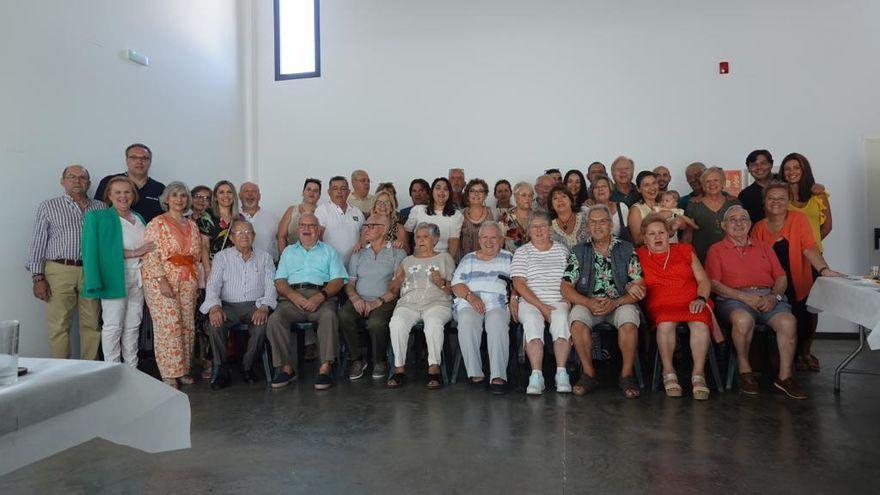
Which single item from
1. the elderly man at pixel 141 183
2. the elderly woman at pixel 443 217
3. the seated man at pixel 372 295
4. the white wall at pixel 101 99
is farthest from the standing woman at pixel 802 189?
the white wall at pixel 101 99

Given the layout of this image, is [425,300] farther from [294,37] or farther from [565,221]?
[294,37]

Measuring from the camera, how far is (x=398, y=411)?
11.1ft

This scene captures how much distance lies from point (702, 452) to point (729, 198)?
2.39 meters

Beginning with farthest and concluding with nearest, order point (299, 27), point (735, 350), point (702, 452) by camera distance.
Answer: point (299, 27)
point (735, 350)
point (702, 452)

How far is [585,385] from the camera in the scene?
3658 millimetres

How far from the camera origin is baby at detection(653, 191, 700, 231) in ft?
14.0

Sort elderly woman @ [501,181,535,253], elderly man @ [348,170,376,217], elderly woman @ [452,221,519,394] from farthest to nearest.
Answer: elderly man @ [348,170,376,217], elderly woman @ [501,181,535,253], elderly woman @ [452,221,519,394]

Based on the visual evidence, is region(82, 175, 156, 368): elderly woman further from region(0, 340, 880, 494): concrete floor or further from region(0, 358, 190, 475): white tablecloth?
region(0, 358, 190, 475): white tablecloth

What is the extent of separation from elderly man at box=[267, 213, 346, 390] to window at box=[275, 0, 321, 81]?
3.30m

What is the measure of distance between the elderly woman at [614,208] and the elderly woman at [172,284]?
306 cm

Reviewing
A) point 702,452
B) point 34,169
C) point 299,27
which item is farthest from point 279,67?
point 702,452

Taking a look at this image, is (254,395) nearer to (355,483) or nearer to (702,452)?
(355,483)

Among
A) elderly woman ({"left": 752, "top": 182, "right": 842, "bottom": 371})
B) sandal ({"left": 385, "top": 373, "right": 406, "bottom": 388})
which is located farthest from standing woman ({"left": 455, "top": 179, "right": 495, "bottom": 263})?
elderly woman ({"left": 752, "top": 182, "right": 842, "bottom": 371})

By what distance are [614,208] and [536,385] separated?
65.4 inches
